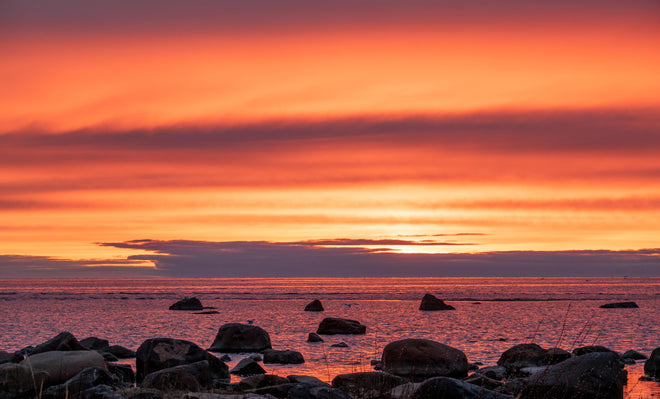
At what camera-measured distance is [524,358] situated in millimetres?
24656

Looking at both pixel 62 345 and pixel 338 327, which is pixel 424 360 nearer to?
pixel 62 345

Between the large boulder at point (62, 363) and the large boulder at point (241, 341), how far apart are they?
43.6 feet

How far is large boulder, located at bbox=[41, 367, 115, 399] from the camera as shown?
1518 centimetres

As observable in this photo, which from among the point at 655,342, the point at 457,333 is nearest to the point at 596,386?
the point at 655,342

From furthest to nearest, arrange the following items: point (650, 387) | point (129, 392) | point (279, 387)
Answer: point (650, 387) < point (279, 387) < point (129, 392)

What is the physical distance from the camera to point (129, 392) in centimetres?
1466

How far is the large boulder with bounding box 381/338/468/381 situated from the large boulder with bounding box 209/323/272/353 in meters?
11.0

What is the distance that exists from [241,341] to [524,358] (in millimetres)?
14893

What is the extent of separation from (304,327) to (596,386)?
38.0 metres

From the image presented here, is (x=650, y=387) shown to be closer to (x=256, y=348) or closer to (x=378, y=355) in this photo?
(x=378, y=355)

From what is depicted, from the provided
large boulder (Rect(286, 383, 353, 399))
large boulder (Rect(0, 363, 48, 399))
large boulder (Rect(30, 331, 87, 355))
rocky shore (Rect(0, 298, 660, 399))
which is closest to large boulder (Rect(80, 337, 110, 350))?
rocky shore (Rect(0, 298, 660, 399))

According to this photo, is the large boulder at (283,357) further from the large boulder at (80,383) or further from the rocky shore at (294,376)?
the large boulder at (80,383)

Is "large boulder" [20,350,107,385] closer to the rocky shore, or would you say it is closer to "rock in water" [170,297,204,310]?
the rocky shore

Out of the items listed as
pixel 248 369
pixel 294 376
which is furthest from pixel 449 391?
pixel 248 369
